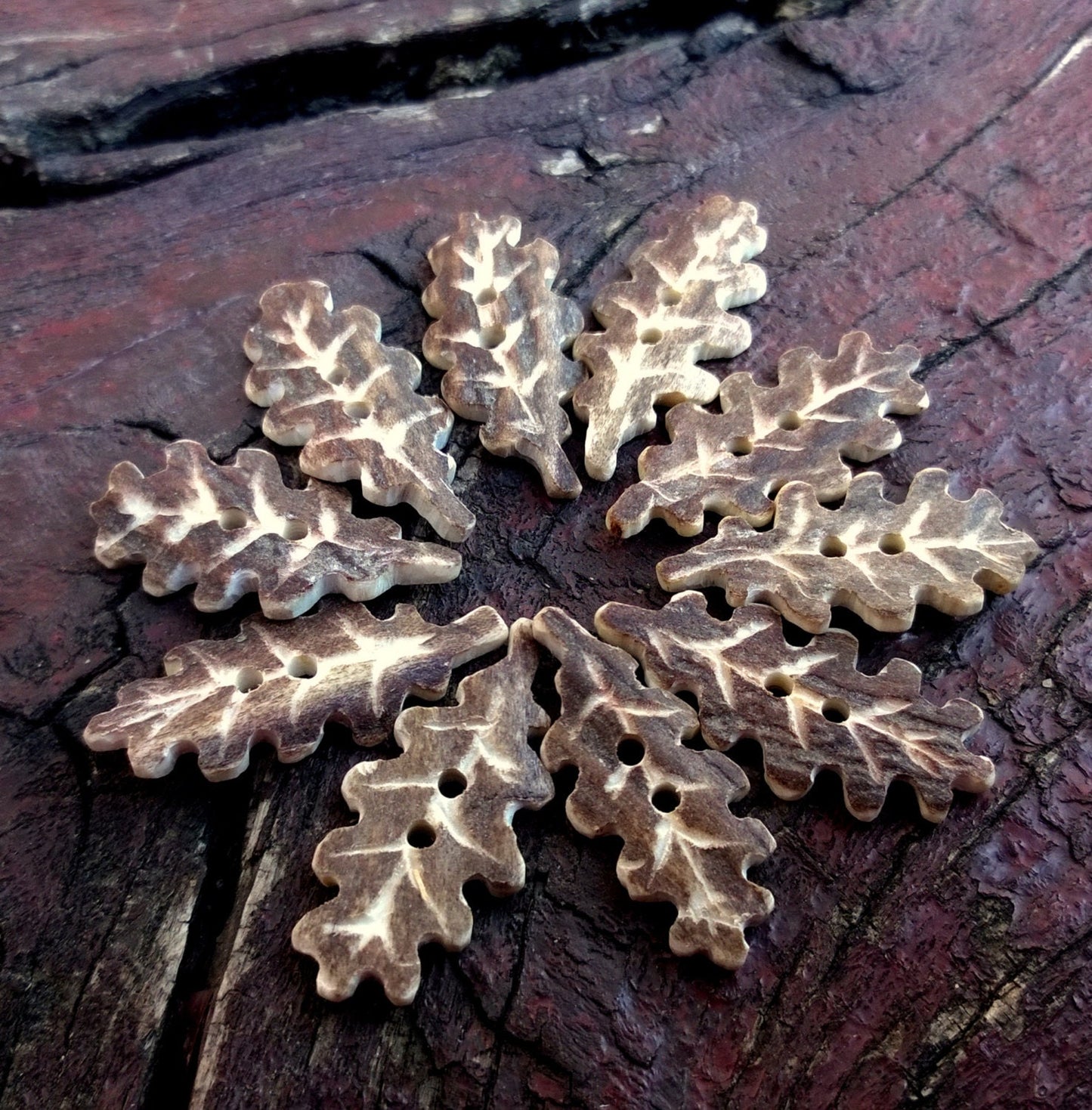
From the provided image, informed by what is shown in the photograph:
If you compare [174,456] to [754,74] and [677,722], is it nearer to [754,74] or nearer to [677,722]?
[677,722]

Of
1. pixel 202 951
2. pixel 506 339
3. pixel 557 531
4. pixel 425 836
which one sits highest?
pixel 506 339

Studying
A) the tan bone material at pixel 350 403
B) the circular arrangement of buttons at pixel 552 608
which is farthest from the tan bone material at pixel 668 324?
the tan bone material at pixel 350 403

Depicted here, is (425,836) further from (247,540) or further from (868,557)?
(868,557)

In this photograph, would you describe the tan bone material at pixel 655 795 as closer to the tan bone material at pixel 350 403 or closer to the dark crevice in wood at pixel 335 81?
the tan bone material at pixel 350 403

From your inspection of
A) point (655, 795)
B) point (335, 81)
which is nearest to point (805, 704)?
point (655, 795)

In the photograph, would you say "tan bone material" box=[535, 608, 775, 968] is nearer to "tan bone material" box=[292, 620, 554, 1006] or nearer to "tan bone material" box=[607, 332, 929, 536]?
"tan bone material" box=[292, 620, 554, 1006]
